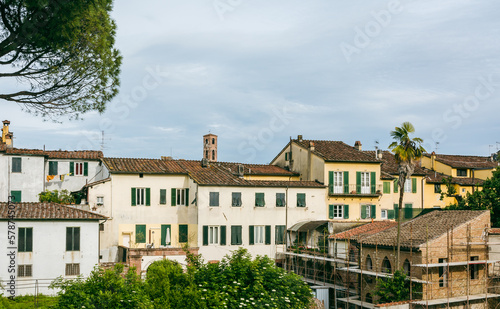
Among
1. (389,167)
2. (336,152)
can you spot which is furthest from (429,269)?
(389,167)

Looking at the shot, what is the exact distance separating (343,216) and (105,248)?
1996 centimetres

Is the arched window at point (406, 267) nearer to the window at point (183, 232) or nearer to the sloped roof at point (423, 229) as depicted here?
the sloped roof at point (423, 229)

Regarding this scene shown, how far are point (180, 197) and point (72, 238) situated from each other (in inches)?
410

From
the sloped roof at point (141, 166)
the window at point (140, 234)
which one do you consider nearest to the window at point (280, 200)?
the sloped roof at point (141, 166)

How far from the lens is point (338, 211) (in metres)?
45.4

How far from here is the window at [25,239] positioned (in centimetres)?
3241

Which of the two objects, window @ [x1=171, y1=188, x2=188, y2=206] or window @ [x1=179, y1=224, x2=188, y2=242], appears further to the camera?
window @ [x1=171, y1=188, x2=188, y2=206]

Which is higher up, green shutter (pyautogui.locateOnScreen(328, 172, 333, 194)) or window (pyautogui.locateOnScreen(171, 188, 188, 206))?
green shutter (pyautogui.locateOnScreen(328, 172, 333, 194))

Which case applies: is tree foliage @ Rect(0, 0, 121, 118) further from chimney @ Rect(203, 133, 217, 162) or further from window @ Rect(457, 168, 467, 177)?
window @ Rect(457, 168, 467, 177)

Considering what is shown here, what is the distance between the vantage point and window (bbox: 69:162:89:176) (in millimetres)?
43938

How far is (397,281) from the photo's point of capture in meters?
28.9

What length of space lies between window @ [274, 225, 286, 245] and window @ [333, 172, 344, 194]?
614 cm

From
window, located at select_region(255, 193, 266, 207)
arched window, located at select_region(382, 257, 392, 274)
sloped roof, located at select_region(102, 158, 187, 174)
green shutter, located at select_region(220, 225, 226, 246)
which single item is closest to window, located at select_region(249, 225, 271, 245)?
window, located at select_region(255, 193, 266, 207)

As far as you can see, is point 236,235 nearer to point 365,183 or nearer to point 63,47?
point 365,183
